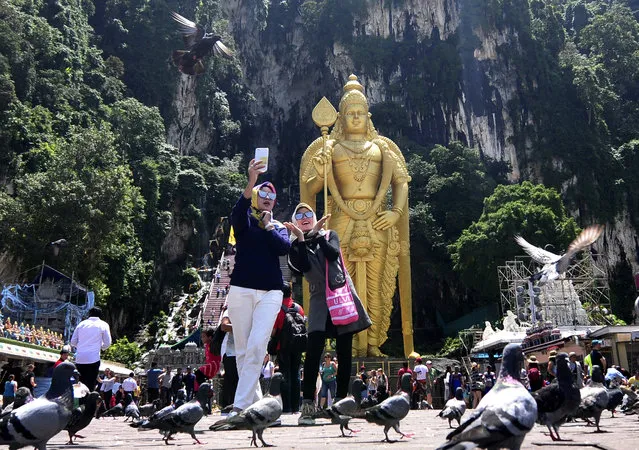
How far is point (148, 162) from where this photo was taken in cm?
2870

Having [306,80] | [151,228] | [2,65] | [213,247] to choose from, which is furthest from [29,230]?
[306,80]

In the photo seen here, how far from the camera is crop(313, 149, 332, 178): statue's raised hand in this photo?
40.8ft

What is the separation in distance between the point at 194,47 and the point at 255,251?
32132mm

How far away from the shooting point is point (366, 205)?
12711mm

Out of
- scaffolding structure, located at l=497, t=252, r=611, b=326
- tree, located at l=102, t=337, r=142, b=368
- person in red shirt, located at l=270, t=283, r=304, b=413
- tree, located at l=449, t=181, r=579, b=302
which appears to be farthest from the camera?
tree, located at l=449, t=181, r=579, b=302

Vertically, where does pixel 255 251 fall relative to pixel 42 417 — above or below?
above

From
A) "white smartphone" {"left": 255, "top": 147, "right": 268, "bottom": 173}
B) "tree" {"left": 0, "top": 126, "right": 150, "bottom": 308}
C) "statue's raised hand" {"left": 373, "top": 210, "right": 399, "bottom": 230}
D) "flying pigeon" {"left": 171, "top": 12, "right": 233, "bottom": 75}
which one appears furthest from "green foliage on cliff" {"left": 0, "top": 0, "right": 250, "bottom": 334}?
"white smartphone" {"left": 255, "top": 147, "right": 268, "bottom": 173}

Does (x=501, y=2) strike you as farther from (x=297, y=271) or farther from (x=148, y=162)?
(x=297, y=271)

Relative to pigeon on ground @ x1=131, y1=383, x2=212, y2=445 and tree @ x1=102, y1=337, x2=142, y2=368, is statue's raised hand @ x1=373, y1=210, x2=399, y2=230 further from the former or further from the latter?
tree @ x1=102, y1=337, x2=142, y2=368

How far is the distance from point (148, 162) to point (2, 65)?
726 cm

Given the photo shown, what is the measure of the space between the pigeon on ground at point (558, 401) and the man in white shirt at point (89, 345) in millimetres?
3429

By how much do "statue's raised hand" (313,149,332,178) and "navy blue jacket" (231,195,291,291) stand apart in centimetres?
783

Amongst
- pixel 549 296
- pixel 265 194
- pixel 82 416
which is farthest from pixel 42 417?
pixel 549 296

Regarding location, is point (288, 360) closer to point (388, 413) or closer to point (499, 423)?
point (388, 413)
